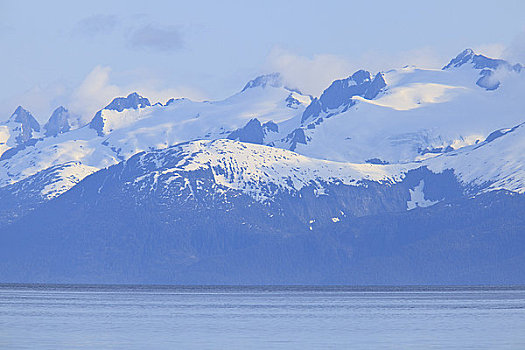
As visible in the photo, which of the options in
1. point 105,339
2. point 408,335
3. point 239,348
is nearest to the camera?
point 239,348

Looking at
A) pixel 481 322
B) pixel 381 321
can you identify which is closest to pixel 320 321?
pixel 381 321

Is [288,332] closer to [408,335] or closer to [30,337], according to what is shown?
[408,335]

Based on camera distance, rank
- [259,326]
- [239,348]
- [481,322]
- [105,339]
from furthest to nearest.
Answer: [481,322]
[259,326]
[105,339]
[239,348]

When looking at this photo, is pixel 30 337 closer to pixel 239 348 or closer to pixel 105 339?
pixel 105 339

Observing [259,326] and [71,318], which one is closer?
[259,326]

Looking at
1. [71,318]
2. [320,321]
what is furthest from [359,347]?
[71,318]

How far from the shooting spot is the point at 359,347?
460ft

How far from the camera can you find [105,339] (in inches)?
5866

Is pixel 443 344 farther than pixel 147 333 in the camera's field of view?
No

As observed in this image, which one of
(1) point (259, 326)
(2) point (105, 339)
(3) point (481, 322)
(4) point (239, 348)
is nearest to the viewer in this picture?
(4) point (239, 348)

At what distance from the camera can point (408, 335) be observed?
15938 cm

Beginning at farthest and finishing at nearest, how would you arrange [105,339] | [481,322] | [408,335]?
[481,322]
[408,335]
[105,339]

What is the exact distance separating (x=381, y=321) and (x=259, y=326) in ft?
77.1

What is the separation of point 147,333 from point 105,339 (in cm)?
1252
